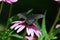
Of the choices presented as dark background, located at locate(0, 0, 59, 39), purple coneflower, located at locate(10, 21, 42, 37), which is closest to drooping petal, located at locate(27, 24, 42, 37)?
purple coneflower, located at locate(10, 21, 42, 37)

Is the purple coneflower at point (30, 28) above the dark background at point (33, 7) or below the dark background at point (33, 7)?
below

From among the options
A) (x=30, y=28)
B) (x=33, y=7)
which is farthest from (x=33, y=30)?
(x=33, y=7)

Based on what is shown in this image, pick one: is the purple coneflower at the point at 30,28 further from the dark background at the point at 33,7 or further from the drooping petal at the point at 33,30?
the dark background at the point at 33,7

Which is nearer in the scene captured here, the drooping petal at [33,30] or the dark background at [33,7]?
the drooping petal at [33,30]

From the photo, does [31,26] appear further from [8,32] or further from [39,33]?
[8,32]

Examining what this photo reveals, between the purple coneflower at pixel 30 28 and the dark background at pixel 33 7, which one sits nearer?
the purple coneflower at pixel 30 28

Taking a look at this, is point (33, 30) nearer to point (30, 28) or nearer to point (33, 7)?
point (30, 28)

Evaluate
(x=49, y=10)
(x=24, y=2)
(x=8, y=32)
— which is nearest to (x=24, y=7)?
(x=24, y=2)

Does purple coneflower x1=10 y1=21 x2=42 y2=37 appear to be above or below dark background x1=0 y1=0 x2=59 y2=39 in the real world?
below

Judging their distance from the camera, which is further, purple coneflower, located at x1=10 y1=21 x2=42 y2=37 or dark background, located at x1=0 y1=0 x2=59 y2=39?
dark background, located at x1=0 y1=0 x2=59 y2=39

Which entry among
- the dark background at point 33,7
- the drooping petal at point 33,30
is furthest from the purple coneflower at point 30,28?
the dark background at point 33,7

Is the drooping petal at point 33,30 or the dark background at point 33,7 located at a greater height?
the dark background at point 33,7

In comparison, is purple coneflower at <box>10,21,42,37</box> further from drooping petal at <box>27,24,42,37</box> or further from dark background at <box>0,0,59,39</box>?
dark background at <box>0,0,59,39</box>
